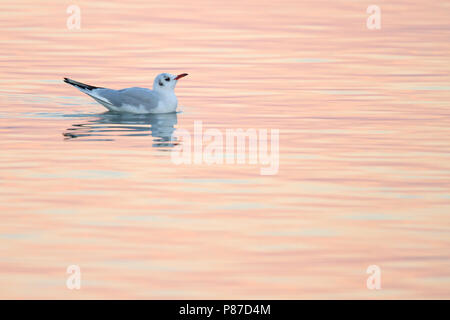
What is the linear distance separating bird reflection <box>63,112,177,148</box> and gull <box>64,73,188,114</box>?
4.8 inches

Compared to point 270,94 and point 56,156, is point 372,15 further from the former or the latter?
point 56,156

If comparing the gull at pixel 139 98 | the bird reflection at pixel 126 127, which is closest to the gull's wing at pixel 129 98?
the gull at pixel 139 98

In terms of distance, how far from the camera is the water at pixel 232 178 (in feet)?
33.6

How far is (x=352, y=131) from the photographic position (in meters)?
17.4

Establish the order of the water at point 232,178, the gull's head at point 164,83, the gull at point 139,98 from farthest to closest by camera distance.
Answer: the gull's head at point 164,83
the gull at point 139,98
the water at point 232,178

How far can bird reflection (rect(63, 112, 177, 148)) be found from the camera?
16844 mm

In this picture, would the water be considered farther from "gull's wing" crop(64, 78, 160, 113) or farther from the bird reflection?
"gull's wing" crop(64, 78, 160, 113)

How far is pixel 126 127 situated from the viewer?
18109 millimetres

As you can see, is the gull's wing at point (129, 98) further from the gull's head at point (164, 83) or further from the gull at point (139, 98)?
the gull's head at point (164, 83)

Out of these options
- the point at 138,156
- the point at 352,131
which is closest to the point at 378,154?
the point at 352,131

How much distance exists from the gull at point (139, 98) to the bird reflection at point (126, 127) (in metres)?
0.12

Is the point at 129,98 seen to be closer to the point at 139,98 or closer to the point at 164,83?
the point at 139,98

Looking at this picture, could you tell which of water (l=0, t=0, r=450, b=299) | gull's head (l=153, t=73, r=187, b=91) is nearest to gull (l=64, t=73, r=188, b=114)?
gull's head (l=153, t=73, r=187, b=91)

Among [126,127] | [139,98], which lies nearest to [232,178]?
[126,127]
